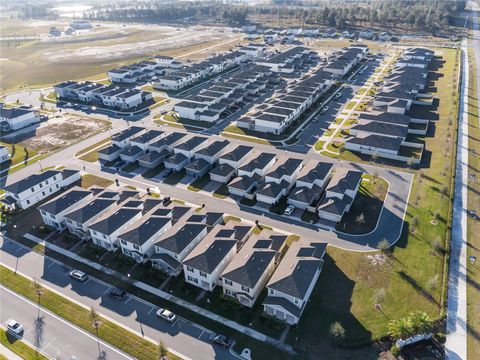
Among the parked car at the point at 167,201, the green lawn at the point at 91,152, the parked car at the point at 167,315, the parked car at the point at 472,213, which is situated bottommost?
the parked car at the point at 167,315

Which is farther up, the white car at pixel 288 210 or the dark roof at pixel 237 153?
the dark roof at pixel 237 153

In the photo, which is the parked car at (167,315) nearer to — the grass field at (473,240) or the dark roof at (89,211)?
the dark roof at (89,211)

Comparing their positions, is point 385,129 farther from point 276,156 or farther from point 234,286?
point 234,286

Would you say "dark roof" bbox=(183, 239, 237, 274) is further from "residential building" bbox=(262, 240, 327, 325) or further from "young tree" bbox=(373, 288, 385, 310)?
"young tree" bbox=(373, 288, 385, 310)

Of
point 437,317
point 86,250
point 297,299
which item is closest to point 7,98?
point 86,250

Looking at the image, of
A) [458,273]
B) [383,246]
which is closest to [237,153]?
[383,246]

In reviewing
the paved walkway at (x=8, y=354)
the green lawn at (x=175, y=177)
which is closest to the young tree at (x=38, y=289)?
the paved walkway at (x=8, y=354)

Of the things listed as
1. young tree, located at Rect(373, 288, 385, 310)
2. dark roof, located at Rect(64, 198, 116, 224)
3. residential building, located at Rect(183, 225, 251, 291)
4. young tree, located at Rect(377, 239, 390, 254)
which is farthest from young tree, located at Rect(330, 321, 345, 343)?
dark roof, located at Rect(64, 198, 116, 224)
